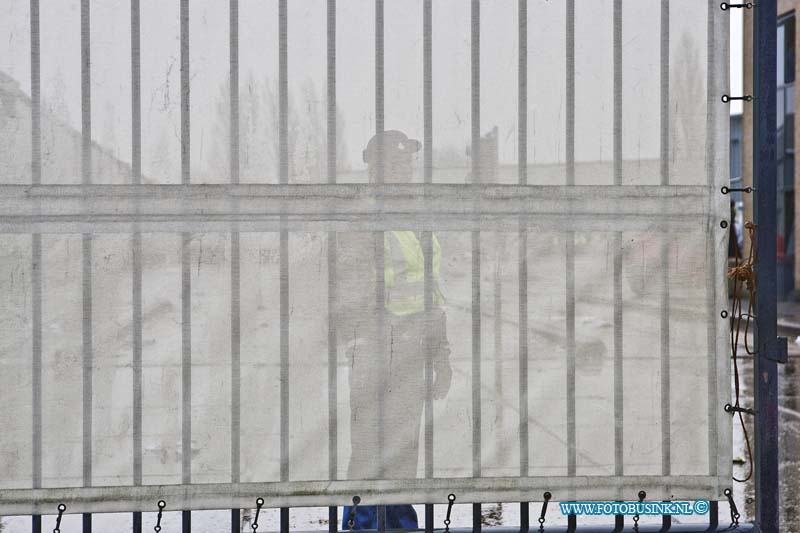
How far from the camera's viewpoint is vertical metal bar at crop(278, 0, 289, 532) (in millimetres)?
3463

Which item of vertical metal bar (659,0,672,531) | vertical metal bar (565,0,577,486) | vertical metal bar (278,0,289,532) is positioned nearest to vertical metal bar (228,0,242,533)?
vertical metal bar (278,0,289,532)

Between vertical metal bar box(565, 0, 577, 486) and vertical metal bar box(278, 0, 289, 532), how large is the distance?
1.01 metres

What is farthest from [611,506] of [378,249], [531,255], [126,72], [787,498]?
[787,498]

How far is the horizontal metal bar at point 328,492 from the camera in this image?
3.46 meters

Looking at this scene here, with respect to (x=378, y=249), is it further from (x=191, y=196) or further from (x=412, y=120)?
(x=191, y=196)

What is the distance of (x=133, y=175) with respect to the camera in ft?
11.3

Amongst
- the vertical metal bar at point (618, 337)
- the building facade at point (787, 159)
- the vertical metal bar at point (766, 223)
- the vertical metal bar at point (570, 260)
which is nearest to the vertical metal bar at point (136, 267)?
the vertical metal bar at point (570, 260)

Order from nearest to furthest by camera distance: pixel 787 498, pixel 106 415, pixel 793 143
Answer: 1. pixel 106 415
2. pixel 787 498
3. pixel 793 143

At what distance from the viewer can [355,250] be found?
3.48 meters

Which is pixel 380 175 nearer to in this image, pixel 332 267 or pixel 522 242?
pixel 332 267

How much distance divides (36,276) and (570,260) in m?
1.90

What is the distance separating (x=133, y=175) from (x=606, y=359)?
1815mm

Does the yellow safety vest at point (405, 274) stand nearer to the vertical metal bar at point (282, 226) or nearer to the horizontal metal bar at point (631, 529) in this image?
the vertical metal bar at point (282, 226)

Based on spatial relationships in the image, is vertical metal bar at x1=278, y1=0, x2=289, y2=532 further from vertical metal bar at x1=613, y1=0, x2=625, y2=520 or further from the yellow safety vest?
vertical metal bar at x1=613, y1=0, x2=625, y2=520
